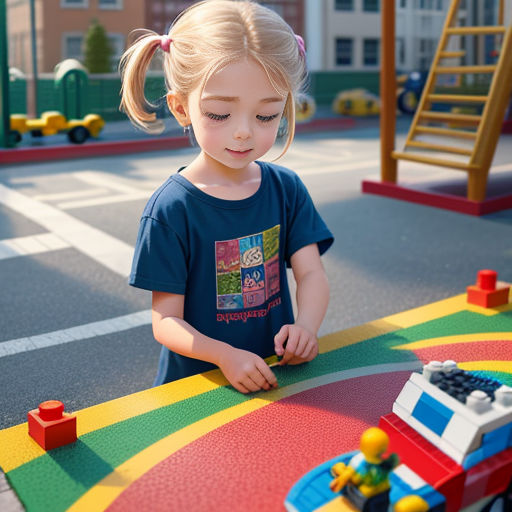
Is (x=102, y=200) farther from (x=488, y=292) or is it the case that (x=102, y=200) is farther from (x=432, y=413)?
(x=432, y=413)

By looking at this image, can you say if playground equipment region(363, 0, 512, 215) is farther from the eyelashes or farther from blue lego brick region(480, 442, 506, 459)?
blue lego brick region(480, 442, 506, 459)

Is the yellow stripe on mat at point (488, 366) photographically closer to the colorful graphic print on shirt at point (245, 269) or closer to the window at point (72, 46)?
the colorful graphic print on shirt at point (245, 269)

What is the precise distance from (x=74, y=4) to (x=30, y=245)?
1322cm

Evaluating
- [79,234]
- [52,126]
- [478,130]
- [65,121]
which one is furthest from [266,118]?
[65,121]

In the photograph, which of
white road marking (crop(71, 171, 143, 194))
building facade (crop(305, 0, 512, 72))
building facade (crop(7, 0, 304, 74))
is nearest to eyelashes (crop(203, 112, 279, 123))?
white road marking (crop(71, 171, 143, 194))

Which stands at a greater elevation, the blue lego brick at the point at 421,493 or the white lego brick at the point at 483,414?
the white lego brick at the point at 483,414

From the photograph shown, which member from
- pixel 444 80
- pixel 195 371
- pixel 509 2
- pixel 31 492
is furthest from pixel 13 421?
pixel 444 80

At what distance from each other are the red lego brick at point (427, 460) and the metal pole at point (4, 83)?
636cm

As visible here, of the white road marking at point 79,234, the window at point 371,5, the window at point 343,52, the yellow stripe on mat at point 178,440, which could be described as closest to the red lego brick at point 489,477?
the yellow stripe on mat at point 178,440

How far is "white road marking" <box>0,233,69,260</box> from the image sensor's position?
3.55 meters

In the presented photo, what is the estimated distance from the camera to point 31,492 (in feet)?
3.84

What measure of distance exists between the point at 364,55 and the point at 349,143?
10.2 meters

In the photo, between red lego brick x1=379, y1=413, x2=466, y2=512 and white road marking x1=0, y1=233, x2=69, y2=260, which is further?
white road marking x1=0, y1=233, x2=69, y2=260

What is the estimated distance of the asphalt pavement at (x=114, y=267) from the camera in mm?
2207
